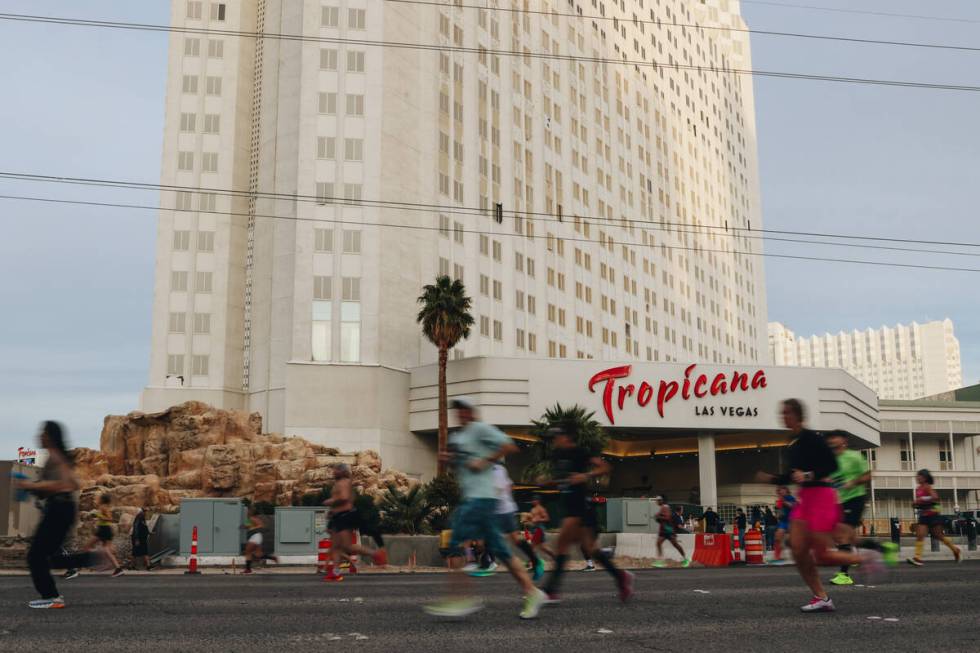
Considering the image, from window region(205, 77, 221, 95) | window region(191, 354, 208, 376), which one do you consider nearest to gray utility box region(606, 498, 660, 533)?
window region(191, 354, 208, 376)

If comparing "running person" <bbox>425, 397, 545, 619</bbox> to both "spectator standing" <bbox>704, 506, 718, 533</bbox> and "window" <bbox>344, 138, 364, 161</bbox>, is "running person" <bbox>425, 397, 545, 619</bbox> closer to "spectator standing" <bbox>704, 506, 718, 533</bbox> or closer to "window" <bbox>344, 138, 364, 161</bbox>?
"spectator standing" <bbox>704, 506, 718, 533</bbox>

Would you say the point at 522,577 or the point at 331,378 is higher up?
the point at 331,378

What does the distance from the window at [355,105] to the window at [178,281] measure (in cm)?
1593

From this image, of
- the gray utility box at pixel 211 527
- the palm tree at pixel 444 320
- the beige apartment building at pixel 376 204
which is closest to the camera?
the gray utility box at pixel 211 527

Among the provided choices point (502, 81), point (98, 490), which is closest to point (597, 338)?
point (502, 81)

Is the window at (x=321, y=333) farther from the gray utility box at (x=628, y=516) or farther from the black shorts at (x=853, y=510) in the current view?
the black shorts at (x=853, y=510)

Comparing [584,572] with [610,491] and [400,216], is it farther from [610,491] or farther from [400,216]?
[610,491]

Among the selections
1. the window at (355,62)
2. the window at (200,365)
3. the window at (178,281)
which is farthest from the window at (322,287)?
Answer: the window at (355,62)

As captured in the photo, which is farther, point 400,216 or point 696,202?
point 696,202

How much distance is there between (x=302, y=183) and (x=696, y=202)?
52933 mm

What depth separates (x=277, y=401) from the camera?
54.6 meters

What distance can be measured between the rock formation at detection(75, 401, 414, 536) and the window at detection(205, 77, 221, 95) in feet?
81.4

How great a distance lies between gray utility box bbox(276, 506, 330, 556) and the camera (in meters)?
26.6

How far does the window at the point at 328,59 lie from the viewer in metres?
56.9
